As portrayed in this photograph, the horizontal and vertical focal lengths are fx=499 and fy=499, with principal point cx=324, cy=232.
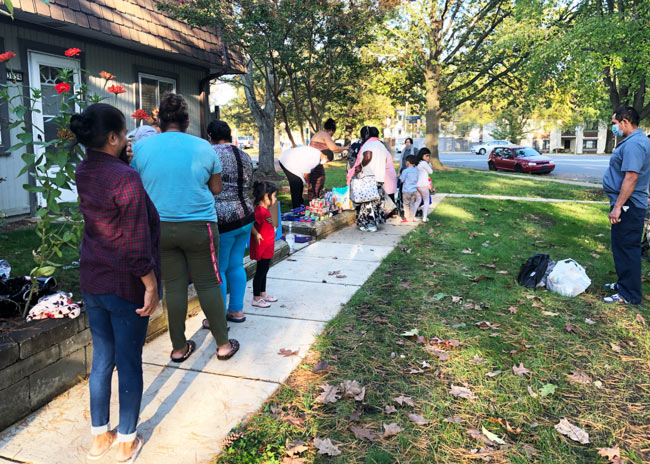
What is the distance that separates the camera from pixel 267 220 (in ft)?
16.5

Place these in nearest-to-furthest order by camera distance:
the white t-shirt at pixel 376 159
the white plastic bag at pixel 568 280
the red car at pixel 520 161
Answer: the white plastic bag at pixel 568 280
the white t-shirt at pixel 376 159
the red car at pixel 520 161

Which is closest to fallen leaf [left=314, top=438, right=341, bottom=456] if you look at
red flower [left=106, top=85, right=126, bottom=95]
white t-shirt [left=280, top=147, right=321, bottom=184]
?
red flower [left=106, top=85, right=126, bottom=95]

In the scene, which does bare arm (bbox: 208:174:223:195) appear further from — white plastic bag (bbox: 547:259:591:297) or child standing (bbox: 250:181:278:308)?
white plastic bag (bbox: 547:259:591:297)

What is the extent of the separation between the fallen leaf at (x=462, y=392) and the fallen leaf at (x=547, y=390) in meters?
0.49

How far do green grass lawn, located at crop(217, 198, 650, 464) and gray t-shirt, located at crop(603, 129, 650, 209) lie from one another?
1.17 metres

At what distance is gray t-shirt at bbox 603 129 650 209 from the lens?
496 centimetres

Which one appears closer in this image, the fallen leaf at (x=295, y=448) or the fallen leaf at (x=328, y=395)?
the fallen leaf at (x=295, y=448)

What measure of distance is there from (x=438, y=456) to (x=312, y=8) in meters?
11.4

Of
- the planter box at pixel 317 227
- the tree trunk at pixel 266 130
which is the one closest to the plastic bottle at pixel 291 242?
the planter box at pixel 317 227

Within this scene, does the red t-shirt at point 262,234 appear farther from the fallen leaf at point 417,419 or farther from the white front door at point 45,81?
the white front door at point 45,81

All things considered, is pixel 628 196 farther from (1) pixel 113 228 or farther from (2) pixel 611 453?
(1) pixel 113 228

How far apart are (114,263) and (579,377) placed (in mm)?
3330

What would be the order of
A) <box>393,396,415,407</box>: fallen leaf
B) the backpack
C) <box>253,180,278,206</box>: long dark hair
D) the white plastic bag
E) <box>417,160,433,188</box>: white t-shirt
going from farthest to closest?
<box>417,160,433,188</box>: white t-shirt
the backpack
the white plastic bag
<box>253,180,278,206</box>: long dark hair
<box>393,396,415,407</box>: fallen leaf

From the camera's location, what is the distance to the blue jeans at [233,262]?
4340 millimetres
